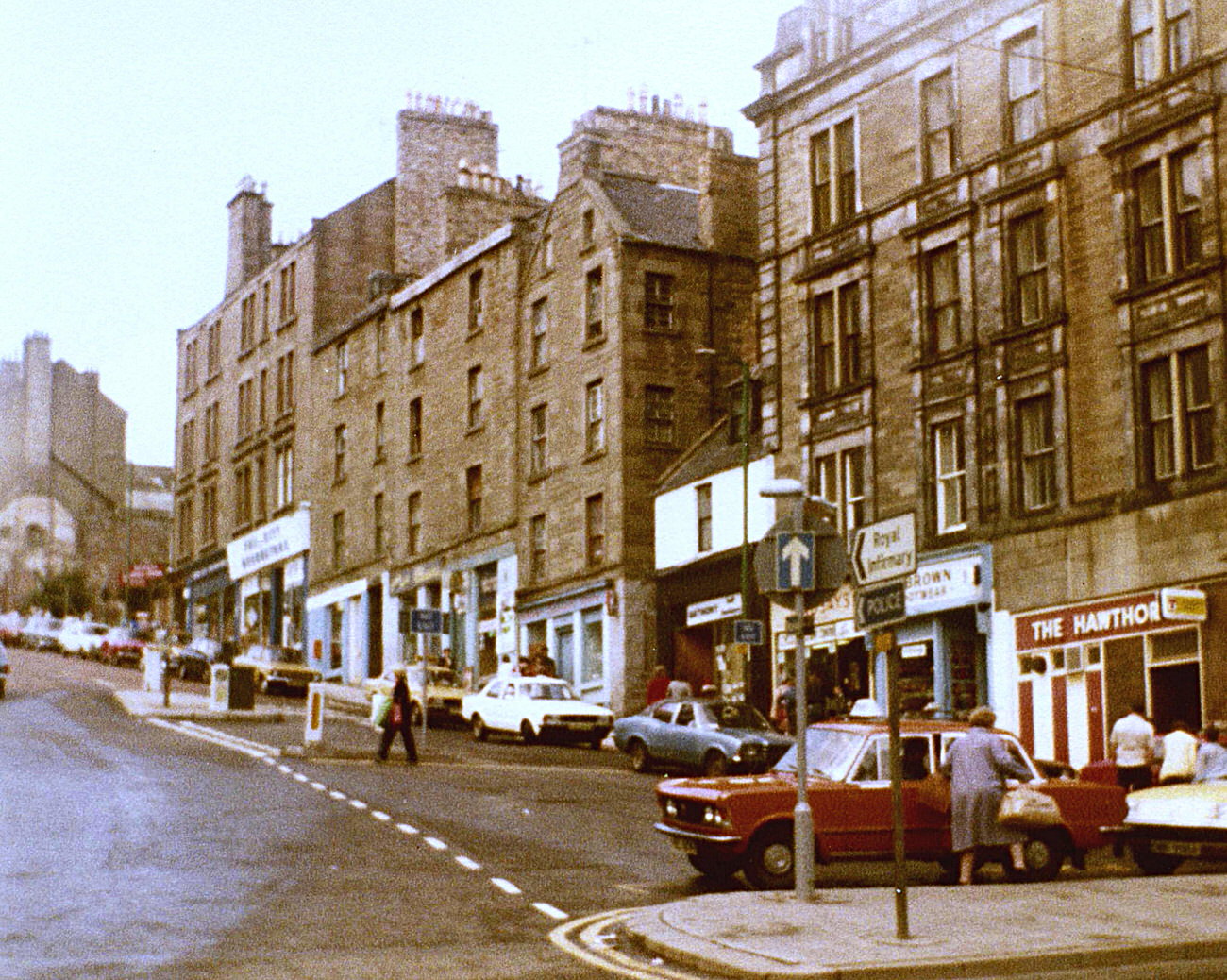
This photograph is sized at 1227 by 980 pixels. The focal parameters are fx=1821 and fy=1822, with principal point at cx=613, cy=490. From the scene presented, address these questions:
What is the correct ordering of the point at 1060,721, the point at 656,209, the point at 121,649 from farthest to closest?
the point at 121,649
the point at 656,209
the point at 1060,721

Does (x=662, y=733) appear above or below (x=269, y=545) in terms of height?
below

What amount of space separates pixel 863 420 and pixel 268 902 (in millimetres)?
24061

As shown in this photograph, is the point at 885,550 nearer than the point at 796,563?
Yes

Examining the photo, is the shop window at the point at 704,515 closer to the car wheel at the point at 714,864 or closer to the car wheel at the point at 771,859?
the car wheel at the point at 714,864

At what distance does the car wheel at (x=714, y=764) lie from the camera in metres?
26.6

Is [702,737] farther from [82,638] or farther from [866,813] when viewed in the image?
[82,638]

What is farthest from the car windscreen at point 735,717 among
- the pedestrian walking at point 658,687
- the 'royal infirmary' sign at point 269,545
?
the 'royal infirmary' sign at point 269,545

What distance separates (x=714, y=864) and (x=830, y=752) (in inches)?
63.9

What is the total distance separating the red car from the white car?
19.1 meters

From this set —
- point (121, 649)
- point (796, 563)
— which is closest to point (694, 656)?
point (796, 563)

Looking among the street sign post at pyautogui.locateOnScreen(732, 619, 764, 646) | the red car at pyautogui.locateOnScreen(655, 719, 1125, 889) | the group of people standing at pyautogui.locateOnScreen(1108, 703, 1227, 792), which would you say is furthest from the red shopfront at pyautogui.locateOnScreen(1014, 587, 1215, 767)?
the red car at pyautogui.locateOnScreen(655, 719, 1125, 889)

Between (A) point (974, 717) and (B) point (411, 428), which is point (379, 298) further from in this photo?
(A) point (974, 717)

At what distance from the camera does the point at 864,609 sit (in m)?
12.2

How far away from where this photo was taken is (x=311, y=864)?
623 inches
